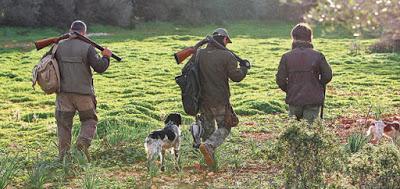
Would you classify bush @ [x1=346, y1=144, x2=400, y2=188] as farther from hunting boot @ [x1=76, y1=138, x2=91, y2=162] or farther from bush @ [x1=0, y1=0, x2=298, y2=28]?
bush @ [x1=0, y1=0, x2=298, y2=28]

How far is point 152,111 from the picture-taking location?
14.5m

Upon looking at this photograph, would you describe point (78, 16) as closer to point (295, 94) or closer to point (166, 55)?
point (166, 55)

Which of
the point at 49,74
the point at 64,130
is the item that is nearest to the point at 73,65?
the point at 49,74

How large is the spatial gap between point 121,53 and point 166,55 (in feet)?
6.64

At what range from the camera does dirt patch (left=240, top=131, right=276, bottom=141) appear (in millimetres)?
11656

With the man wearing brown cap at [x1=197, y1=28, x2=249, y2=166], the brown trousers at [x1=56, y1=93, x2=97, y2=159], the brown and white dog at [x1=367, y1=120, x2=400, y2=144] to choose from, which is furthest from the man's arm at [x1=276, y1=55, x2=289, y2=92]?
the brown trousers at [x1=56, y1=93, x2=97, y2=159]

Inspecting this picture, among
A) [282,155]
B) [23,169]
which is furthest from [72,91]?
[282,155]

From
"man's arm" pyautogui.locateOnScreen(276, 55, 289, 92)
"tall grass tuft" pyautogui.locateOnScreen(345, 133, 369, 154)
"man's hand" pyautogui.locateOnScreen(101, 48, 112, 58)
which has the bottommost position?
"tall grass tuft" pyautogui.locateOnScreen(345, 133, 369, 154)

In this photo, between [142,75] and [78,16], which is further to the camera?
[78,16]

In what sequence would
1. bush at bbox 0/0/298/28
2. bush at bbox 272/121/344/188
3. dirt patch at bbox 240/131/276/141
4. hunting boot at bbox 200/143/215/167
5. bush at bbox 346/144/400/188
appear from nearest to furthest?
bush at bbox 346/144/400/188
bush at bbox 272/121/344/188
hunting boot at bbox 200/143/215/167
dirt patch at bbox 240/131/276/141
bush at bbox 0/0/298/28

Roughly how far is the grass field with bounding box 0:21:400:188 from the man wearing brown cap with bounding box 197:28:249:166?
1.37ft

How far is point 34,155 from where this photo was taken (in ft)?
32.5

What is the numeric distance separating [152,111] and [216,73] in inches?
237

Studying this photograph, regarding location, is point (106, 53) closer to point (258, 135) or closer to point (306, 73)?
point (306, 73)
